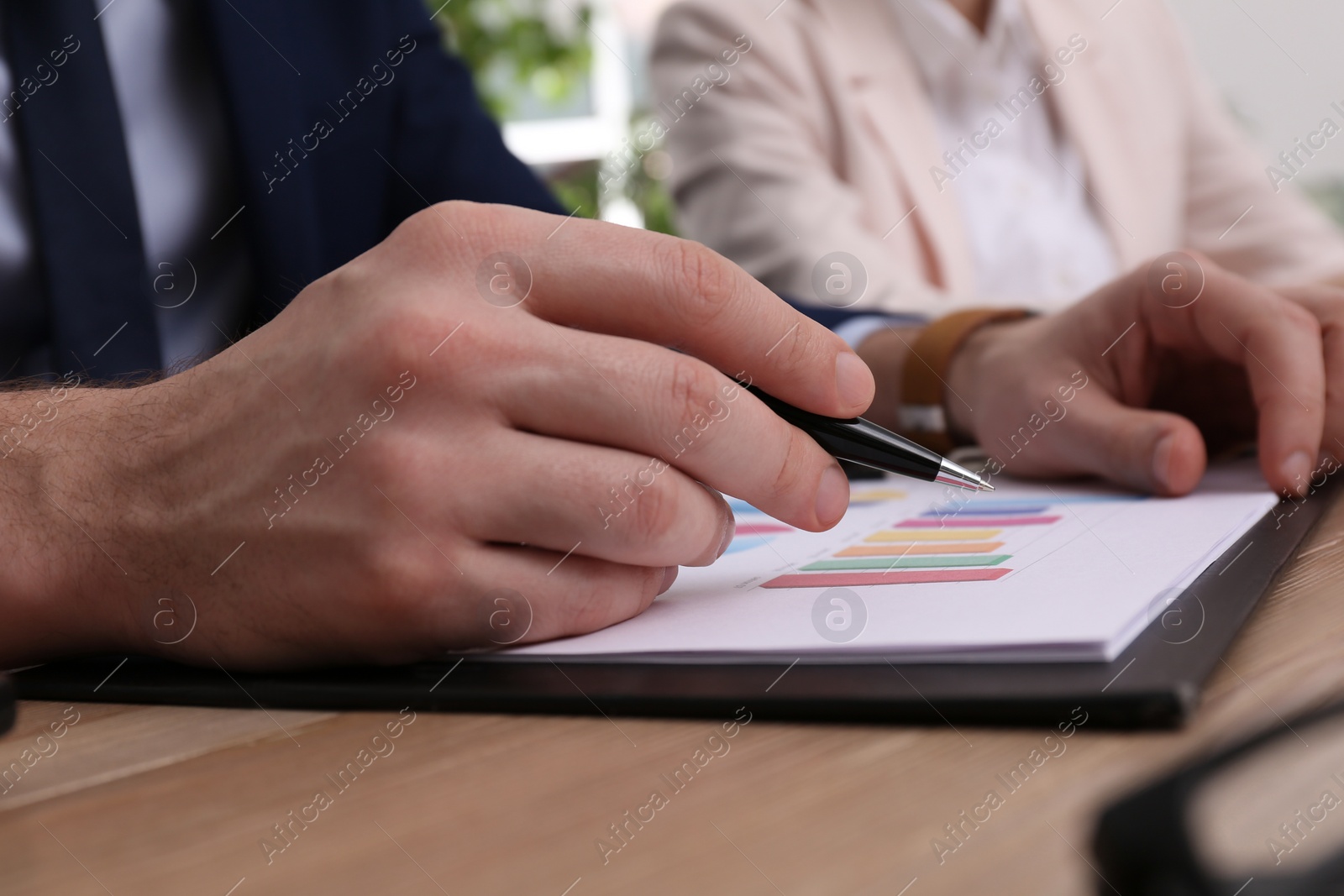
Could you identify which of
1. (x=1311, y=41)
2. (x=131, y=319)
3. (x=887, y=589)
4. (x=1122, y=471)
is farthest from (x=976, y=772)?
(x=1311, y=41)

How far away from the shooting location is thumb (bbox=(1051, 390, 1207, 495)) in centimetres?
62

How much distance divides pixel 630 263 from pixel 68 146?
54 cm

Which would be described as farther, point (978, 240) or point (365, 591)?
point (978, 240)

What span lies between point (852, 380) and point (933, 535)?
0.42 ft

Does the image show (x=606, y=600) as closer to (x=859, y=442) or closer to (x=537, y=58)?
(x=859, y=442)

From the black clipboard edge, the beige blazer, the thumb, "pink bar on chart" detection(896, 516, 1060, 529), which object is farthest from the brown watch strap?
the black clipboard edge

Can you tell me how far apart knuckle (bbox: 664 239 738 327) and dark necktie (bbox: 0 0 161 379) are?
53cm

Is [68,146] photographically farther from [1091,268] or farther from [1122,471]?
[1091,268]

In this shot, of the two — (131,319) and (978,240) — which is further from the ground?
(131,319)

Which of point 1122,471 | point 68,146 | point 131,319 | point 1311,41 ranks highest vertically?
point 68,146

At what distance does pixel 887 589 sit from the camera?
434 mm

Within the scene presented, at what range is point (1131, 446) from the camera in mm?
654

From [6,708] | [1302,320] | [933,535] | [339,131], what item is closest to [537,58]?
[339,131]

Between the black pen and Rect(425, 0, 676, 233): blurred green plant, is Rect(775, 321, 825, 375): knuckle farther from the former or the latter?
Rect(425, 0, 676, 233): blurred green plant
